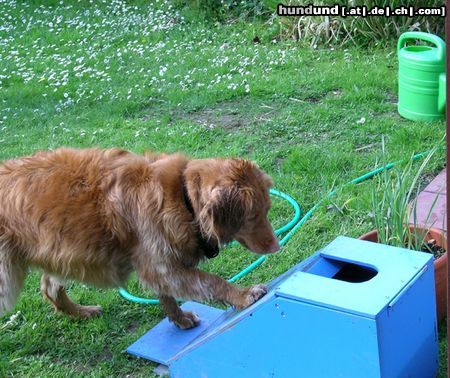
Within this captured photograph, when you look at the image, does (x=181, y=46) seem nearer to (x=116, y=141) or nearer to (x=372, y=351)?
(x=116, y=141)

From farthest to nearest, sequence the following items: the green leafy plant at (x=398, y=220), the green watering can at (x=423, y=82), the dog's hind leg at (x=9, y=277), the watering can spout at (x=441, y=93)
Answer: the green watering can at (x=423, y=82), the watering can spout at (x=441, y=93), the green leafy plant at (x=398, y=220), the dog's hind leg at (x=9, y=277)

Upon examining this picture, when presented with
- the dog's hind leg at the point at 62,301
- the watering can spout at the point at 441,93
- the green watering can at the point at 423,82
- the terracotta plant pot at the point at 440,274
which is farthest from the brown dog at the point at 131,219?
the green watering can at the point at 423,82

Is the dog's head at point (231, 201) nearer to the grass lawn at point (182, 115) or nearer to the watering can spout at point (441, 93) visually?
the grass lawn at point (182, 115)

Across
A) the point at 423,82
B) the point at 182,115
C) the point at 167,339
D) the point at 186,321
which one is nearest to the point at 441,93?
the point at 423,82

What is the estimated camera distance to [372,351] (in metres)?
2.85

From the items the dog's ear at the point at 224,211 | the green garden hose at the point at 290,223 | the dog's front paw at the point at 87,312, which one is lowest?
the dog's front paw at the point at 87,312

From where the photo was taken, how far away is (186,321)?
159 inches

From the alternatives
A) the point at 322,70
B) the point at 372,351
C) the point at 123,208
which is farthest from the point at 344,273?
the point at 322,70

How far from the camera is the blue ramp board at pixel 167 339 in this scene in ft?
12.6

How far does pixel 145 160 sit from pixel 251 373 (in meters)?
1.22

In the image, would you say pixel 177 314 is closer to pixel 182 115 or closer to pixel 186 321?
pixel 186 321

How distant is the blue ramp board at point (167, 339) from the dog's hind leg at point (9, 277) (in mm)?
692

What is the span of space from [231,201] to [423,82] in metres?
3.47

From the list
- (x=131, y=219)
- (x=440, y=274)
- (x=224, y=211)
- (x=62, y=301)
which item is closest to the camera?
(x=224, y=211)
